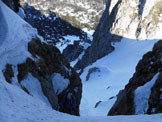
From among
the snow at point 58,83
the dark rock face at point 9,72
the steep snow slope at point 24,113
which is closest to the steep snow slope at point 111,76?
the snow at point 58,83

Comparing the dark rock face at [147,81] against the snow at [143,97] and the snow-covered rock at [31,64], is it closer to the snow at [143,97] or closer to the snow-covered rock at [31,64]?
the snow at [143,97]

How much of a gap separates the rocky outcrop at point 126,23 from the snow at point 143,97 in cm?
4226

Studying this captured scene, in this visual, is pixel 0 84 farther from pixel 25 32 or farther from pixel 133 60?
pixel 133 60

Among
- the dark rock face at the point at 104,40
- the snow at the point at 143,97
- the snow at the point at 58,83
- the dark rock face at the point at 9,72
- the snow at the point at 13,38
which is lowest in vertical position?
the dark rock face at the point at 104,40

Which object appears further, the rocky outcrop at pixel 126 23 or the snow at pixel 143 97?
the rocky outcrop at pixel 126 23

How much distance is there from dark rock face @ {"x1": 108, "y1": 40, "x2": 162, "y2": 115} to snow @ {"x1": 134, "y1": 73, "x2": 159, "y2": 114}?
0.25 meters

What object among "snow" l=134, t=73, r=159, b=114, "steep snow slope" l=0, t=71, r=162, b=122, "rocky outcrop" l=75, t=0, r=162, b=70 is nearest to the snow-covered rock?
"steep snow slope" l=0, t=71, r=162, b=122

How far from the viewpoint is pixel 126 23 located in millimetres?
59375

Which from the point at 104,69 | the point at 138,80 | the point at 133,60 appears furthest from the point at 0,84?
the point at 133,60

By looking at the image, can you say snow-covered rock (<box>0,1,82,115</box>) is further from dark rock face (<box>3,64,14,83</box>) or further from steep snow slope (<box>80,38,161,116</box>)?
steep snow slope (<box>80,38,161,116</box>)

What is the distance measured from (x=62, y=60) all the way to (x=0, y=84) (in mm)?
11232

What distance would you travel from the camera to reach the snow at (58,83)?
56.3 ft

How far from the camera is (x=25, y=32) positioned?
1697cm

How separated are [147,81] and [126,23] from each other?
47.9m
